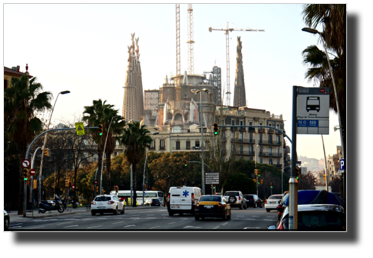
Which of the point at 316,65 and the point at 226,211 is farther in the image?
the point at 226,211

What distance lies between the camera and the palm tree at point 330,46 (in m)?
20.9

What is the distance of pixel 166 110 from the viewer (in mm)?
173125

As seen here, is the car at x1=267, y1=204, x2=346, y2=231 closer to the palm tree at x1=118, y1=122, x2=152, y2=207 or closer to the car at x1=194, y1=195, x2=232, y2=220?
the car at x1=194, y1=195, x2=232, y2=220

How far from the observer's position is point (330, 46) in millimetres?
22859

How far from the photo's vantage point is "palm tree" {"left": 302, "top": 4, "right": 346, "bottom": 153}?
2094cm

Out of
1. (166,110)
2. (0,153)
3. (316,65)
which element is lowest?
(0,153)

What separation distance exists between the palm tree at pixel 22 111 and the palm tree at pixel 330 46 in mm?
20633

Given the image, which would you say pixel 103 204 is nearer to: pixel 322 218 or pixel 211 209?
pixel 211 209

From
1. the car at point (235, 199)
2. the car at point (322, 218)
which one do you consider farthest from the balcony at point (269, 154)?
the car at point (322, 218)
